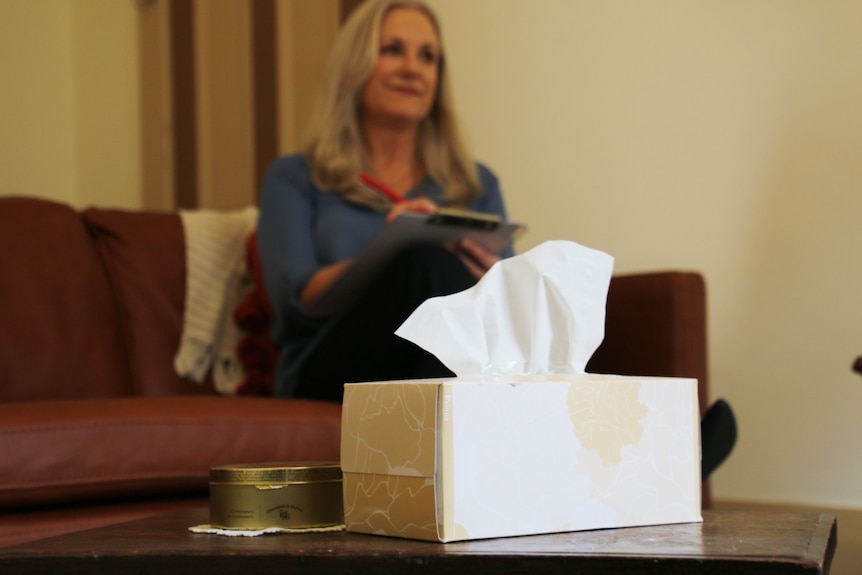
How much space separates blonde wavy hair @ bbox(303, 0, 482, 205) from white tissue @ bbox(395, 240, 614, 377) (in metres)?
1.27

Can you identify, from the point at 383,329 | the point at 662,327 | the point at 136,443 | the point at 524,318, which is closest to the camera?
the point at 524,318

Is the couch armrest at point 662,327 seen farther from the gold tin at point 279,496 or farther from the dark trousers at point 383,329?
the gold tin at point 279,496

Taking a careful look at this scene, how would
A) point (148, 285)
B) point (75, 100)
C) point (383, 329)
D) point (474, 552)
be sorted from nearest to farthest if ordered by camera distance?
point (474, 552), point (383, 329), point (148, 285), point (75, 100)

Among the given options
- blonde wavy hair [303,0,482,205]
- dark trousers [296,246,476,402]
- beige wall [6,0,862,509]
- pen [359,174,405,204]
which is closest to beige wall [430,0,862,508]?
beige wall [6,0,862,509]

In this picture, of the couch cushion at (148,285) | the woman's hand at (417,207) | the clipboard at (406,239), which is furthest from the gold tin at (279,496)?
the couch cushion at (148,285)

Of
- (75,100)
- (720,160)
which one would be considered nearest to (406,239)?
(720,160)

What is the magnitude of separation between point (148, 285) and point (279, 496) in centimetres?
128

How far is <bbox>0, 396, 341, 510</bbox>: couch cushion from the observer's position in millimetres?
1271

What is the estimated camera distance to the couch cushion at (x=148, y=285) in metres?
1.88

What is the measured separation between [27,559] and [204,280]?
4.28ft

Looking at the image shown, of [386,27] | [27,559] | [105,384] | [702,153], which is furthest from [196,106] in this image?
[27,559]

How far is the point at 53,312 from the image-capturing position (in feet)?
5.90

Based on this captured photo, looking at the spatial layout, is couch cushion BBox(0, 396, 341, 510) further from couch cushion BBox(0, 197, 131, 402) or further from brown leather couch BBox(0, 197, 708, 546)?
couch cushion BBox(0, 197, 131, 402)

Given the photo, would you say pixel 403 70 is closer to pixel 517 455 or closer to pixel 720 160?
pixel 720 160
